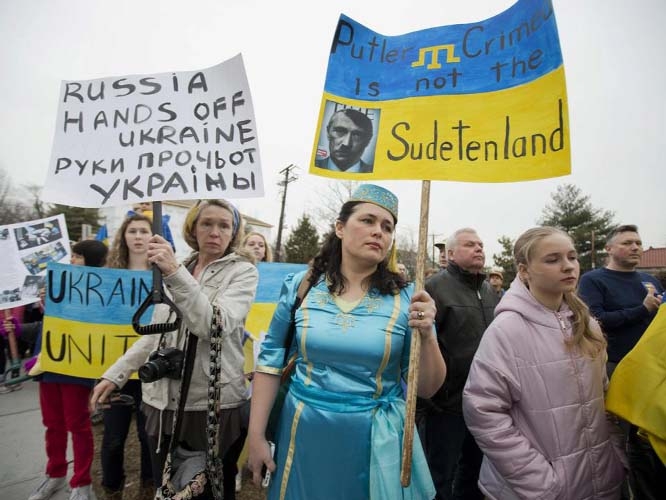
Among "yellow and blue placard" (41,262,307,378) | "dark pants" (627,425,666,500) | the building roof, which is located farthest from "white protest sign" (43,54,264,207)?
the building roof

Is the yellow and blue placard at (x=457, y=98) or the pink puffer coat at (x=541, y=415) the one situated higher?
the yellow and blue placard at (x=457, y=98)

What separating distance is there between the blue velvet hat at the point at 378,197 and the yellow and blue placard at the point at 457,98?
0.08m

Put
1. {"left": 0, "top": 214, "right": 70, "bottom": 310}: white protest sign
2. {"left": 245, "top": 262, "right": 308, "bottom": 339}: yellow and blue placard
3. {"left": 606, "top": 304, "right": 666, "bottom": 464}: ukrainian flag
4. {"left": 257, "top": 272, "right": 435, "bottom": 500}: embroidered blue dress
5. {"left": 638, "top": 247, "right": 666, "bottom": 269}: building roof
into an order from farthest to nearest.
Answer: {"left": 638, "top": 247, "right": 666, "bottom": 269}: building roof, {"left": 245, "top": 262, "right": 308, "bottom": 339}: yellow and blue placard, {"left": 0, "top": 214, "right": 70, "bottom": 310}: white protest sign, {"left": 257, "top": 272, "right": 435, "bottom": 500}: embroidered blue dress, {"left": 606, "top": 304, "right": 666, "bottom": 464}: ukrainian flag

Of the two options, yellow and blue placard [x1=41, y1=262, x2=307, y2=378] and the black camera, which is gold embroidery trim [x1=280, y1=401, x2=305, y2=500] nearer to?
the black camera

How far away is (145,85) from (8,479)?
3453 mm

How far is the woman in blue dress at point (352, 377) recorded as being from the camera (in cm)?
142

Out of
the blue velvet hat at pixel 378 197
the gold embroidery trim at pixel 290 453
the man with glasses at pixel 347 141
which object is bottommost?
the gold embroidery trim at pixel 290 453

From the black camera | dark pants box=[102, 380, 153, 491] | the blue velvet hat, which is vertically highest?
the blue velvet hat

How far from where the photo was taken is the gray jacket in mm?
1669

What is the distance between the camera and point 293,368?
1.69 metres

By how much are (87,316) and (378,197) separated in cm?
238

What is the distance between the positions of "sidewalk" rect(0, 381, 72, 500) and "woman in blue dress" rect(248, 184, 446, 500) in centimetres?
244

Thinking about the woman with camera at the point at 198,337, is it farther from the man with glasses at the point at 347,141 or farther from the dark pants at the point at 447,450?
the dark pants at the point at 447,450

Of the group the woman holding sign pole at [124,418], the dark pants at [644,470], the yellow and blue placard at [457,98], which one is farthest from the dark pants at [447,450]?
the woman holding sign pole at [124,418]
